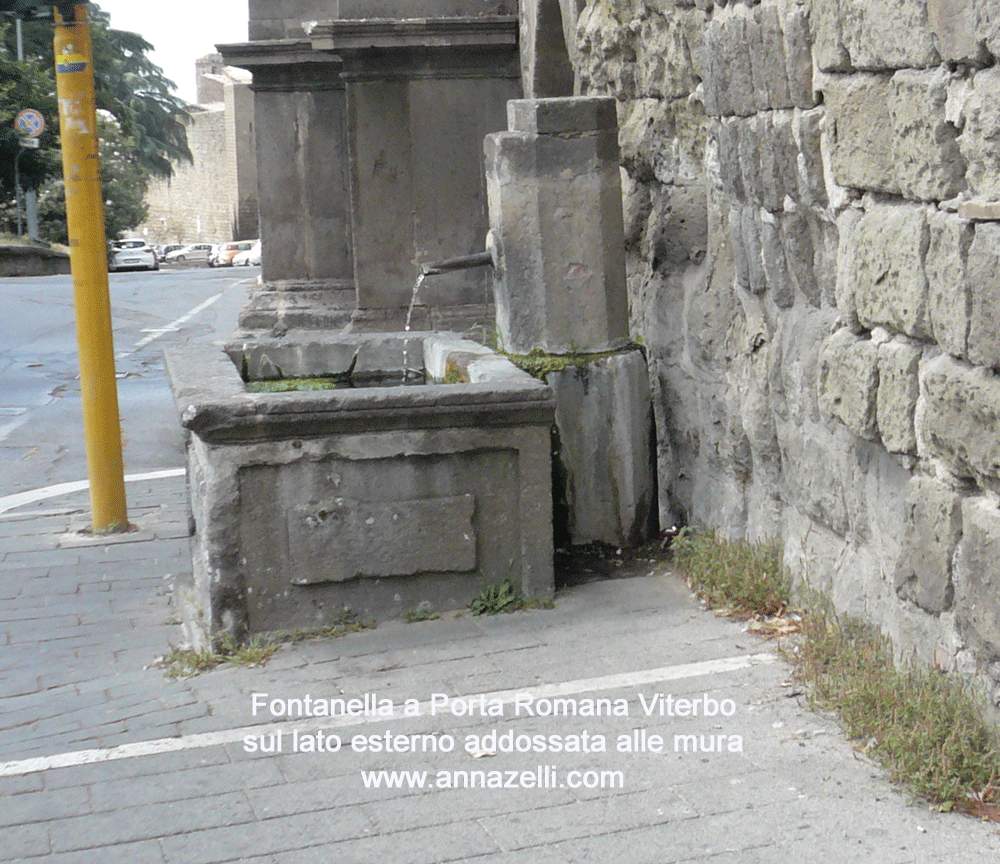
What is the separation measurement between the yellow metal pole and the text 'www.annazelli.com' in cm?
352

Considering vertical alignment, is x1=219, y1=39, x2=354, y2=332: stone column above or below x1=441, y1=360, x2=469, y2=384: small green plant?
above

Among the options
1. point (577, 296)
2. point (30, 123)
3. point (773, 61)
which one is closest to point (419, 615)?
point (577, 296)

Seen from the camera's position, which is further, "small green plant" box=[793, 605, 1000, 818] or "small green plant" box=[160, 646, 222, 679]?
"small green plant" box=[160, 646, 222, 679]

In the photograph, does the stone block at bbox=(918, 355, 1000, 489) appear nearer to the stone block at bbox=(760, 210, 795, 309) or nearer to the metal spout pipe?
the stone block at bbox=(760, 210, 795, 309)

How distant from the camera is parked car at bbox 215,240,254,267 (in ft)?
154

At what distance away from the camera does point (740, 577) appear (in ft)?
14.2

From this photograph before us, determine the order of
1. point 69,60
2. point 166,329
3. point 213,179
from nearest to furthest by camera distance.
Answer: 1. point 69,60
2. point 166,329
3. point 213,179

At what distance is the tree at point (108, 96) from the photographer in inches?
1172

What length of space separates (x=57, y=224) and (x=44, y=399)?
104 feet

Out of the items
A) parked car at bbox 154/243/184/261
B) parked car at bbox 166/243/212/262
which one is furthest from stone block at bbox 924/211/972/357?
parked car at bbox 154/243/184/261

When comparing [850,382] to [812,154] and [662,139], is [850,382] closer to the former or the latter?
[812,154]

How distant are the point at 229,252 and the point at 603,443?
4392cm

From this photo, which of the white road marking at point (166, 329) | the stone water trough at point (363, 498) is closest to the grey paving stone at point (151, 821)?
the stone water trough at point (363, 498)

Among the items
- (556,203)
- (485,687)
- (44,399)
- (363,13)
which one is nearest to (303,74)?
(363,13)
